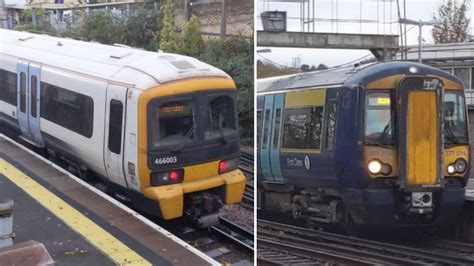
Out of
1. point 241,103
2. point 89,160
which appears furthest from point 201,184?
point 241,103

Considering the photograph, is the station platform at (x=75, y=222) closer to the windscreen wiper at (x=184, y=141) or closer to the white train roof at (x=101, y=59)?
the windscreen wiper at (x=184, y=141)

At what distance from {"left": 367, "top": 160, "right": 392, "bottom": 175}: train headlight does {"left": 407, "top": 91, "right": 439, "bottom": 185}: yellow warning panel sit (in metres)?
0.07

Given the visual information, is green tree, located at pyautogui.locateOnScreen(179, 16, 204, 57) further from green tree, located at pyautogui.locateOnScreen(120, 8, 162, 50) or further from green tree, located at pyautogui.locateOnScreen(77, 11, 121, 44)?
green tree, located at pyautogui.locateOnScreen(77, 11, 121, 44)

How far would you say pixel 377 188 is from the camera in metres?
1.82

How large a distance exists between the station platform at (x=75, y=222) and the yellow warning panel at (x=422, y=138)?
53.5 inches

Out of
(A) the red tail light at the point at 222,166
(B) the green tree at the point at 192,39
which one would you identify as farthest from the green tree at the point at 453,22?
(A) the red tail light at the point at 222,166

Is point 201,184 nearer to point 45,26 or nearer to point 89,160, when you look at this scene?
point 89,160

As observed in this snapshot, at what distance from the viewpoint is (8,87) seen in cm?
367

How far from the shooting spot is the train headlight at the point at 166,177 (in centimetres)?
354

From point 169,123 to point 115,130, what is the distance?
400mm

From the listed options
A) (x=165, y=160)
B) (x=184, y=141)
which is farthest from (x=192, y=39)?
(x=165, y=160)

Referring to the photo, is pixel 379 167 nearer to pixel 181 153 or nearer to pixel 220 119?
pixel 220 119

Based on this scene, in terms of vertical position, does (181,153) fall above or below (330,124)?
below

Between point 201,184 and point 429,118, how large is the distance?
1877 millimetres
